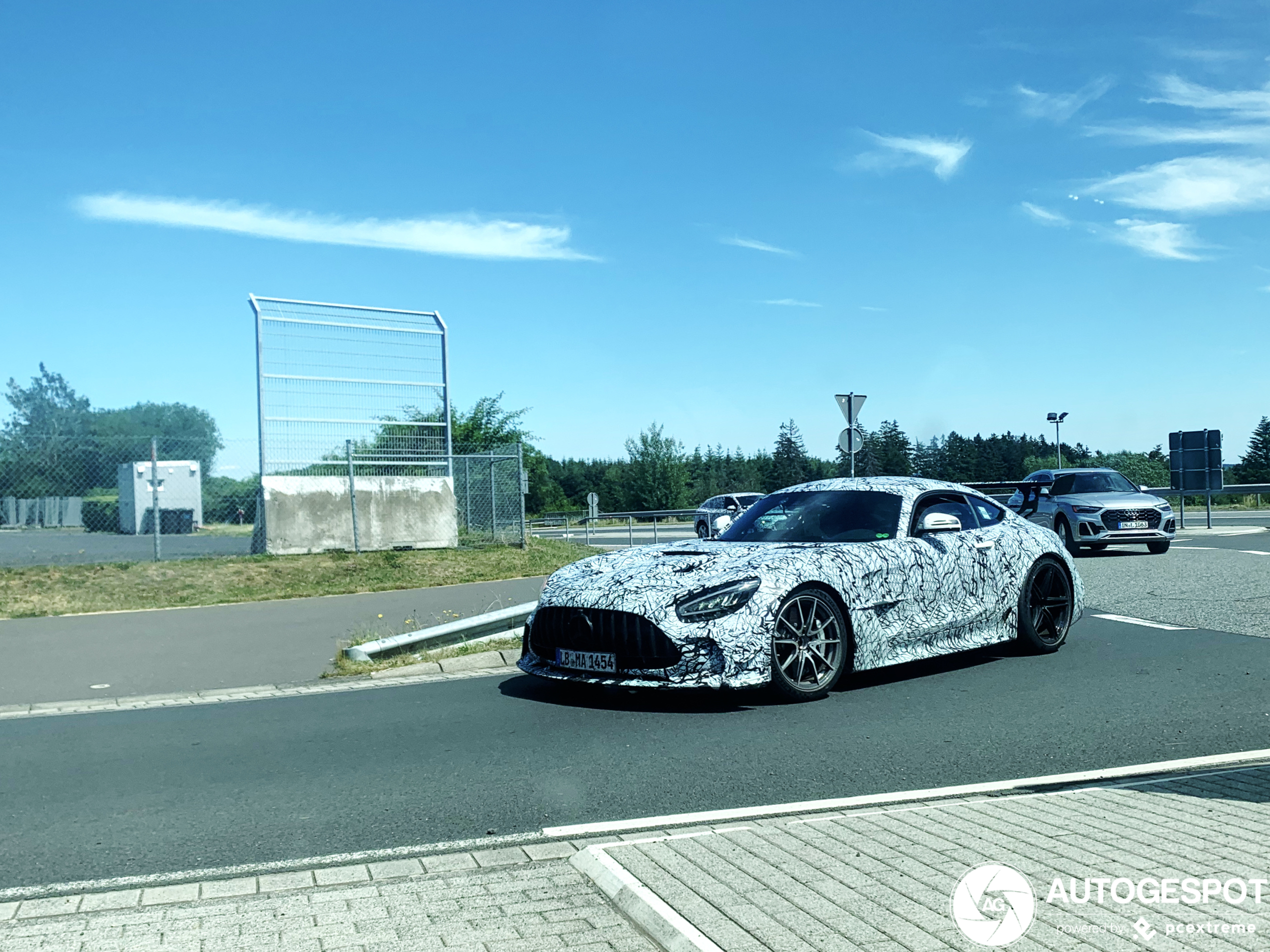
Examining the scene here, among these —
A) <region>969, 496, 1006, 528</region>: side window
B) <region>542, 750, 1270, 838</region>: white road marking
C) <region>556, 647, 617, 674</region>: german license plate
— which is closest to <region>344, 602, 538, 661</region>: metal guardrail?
<region>556, 647, 617, 674</region>: german license plate

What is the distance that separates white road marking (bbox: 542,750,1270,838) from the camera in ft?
15.7

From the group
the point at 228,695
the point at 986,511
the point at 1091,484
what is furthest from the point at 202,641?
the point at 1091,484

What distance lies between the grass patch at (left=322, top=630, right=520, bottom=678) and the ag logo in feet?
21.0

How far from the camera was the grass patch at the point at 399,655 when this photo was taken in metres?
9.46

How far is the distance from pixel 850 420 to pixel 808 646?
1345cm

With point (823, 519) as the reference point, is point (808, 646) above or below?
below

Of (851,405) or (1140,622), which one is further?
(851,405)

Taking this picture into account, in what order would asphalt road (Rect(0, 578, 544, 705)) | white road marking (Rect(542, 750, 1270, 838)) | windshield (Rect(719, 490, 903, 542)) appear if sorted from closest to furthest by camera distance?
white road marking (Rect(542, 750, 1270, 838)) < windshield (Rect(719, 490, 903, 542)) < asphalt road (Rect(0, 578, 544, 705))

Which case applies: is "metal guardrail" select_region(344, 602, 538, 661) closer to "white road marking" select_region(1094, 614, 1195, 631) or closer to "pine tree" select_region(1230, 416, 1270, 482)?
"white road marking" select_region(1094, 614, 1195, 631)

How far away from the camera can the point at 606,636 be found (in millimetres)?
7359

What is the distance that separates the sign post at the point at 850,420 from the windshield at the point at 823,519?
11606 millimetres

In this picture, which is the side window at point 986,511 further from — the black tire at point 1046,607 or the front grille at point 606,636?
the front grille at point 606,636

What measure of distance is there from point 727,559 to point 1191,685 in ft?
10.7

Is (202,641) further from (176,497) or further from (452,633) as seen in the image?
(176,497)
